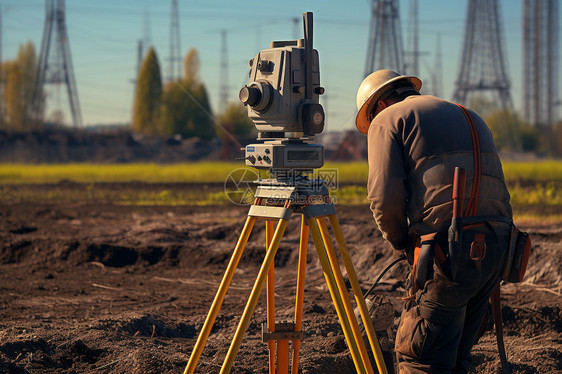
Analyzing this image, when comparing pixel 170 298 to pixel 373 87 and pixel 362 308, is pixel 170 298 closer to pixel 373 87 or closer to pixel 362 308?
pixel 362 308

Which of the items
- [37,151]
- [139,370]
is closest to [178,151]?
[37,151]

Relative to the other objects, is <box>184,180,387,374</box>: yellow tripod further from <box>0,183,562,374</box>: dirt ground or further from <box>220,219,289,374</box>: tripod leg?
<box>0,183,562,374</box>: dirt ground

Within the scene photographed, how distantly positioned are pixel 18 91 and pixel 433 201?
199 feet

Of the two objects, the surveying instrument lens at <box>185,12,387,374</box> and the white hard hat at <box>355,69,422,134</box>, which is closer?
the surveying instrument lens at <box>185,12,387,374</box>

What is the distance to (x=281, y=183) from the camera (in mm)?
3988

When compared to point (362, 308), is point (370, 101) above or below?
above

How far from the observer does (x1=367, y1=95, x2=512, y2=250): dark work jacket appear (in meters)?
3.59

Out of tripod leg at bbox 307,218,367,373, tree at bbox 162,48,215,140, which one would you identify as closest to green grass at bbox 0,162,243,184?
tree at bbox 162,48,215,140

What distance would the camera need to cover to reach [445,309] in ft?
11.8

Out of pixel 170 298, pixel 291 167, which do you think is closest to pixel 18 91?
pixel 170 298

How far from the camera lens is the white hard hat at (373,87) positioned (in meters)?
3.96

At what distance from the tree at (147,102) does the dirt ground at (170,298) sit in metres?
37.9

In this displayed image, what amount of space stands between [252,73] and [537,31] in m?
51.1

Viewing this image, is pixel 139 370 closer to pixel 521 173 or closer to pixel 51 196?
pixel 51 196
